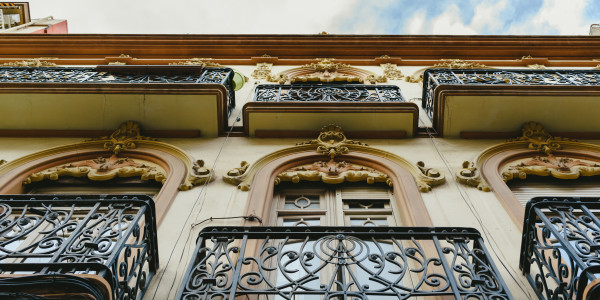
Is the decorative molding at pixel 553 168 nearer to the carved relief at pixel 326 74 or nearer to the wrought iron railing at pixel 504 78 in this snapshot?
the wrought iron railing at pixel 504 78

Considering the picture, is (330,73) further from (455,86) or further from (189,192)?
(189,192)

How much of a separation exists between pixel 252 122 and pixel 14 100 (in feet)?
13.4

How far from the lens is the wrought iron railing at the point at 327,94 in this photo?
888 centimetres

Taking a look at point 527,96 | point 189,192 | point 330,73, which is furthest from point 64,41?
point 527,96

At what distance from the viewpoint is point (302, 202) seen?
673cm

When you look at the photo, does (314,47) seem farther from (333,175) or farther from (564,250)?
(564,250)

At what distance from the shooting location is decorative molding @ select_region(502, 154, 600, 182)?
704 centimetres

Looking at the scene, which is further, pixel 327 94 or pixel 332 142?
pixel 327 94

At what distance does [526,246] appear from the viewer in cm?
473

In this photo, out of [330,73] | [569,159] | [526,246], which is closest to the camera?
[526,246]

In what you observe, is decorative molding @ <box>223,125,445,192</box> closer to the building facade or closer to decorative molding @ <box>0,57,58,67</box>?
the building facade

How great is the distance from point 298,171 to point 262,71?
18.9 ft

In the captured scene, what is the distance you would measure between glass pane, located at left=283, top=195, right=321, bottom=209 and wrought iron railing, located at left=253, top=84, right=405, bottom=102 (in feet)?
7.96

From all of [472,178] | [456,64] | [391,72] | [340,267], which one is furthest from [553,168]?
[456,64]
